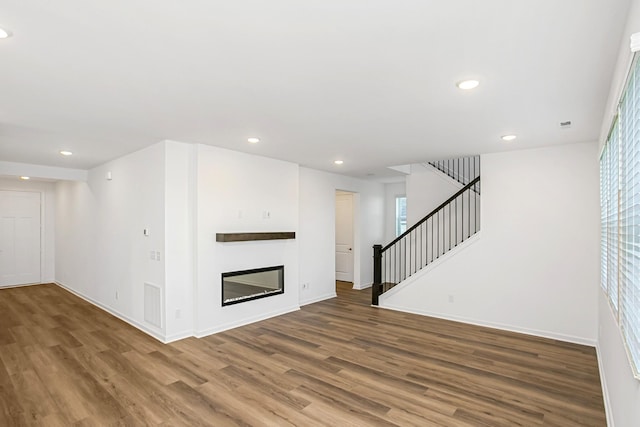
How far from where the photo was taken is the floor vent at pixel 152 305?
4.50 meters

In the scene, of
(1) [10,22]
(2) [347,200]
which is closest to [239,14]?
(1) [10,22]

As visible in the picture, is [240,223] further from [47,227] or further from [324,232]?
[47,227]

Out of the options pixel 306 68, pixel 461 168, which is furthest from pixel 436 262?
pixel 306 68

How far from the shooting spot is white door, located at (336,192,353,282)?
28.1 feet

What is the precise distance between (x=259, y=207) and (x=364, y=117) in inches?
103

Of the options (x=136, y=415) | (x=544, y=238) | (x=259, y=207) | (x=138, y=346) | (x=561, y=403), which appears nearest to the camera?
(x=136, y=415)

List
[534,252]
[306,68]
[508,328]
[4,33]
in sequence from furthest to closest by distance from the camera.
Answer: [508,328] → [534,252] → [306,68] → [4,33]

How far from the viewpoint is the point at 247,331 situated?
482 centimetres

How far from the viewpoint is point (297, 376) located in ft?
11.2

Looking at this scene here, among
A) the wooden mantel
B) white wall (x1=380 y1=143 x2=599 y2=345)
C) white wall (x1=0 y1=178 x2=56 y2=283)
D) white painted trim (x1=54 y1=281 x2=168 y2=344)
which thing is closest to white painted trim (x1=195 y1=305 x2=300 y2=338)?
white painted trim (x1=54 y1=281 x2=168 y2=344)

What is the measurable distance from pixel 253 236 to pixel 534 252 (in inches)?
157

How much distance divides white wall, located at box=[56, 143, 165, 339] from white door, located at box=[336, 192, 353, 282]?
15.4 feet

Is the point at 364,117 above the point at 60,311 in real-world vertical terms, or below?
above

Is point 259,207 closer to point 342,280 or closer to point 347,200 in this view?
point 347,200
